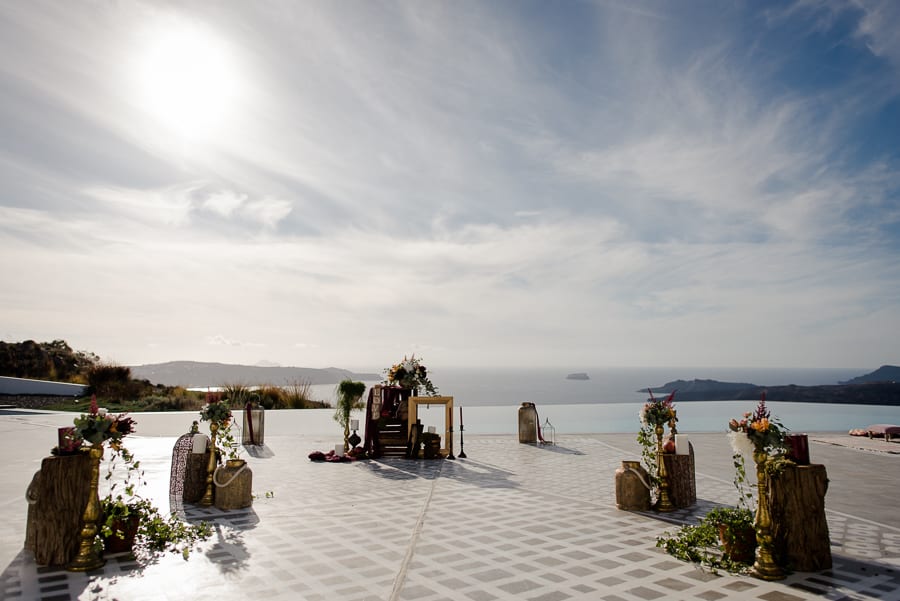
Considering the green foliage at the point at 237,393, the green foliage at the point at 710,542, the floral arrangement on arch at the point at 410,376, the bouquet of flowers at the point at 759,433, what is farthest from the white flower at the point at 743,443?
the green foliage at the point at 237,393

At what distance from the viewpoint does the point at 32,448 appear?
1113cm

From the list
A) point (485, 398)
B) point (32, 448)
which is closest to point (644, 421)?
point (32, 448)

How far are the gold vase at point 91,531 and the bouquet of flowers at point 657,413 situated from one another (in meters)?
5.58

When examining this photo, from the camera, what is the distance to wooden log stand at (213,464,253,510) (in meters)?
6.71

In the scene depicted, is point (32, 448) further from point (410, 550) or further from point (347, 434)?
point (410, 550)

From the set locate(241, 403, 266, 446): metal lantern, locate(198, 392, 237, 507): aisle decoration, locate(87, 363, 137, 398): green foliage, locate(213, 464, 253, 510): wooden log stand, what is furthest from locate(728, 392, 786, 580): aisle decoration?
locate(87, 363, 137, 398): green foliage

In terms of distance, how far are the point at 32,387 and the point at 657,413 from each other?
25.4 m

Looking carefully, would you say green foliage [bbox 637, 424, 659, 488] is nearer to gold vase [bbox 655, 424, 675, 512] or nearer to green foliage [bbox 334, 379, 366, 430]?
gold vase [bbox 655, 424, 675, 512]

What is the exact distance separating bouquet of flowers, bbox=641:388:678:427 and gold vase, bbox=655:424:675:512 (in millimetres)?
81

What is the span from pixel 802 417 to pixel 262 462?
17.4m

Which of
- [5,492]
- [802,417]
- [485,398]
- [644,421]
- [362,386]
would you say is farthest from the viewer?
[485,398]

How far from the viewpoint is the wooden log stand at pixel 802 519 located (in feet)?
14.7

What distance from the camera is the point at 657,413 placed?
6766 mm

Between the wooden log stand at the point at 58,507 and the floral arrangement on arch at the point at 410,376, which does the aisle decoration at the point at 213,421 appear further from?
the floral arrangement on arch at the point at 410,376
